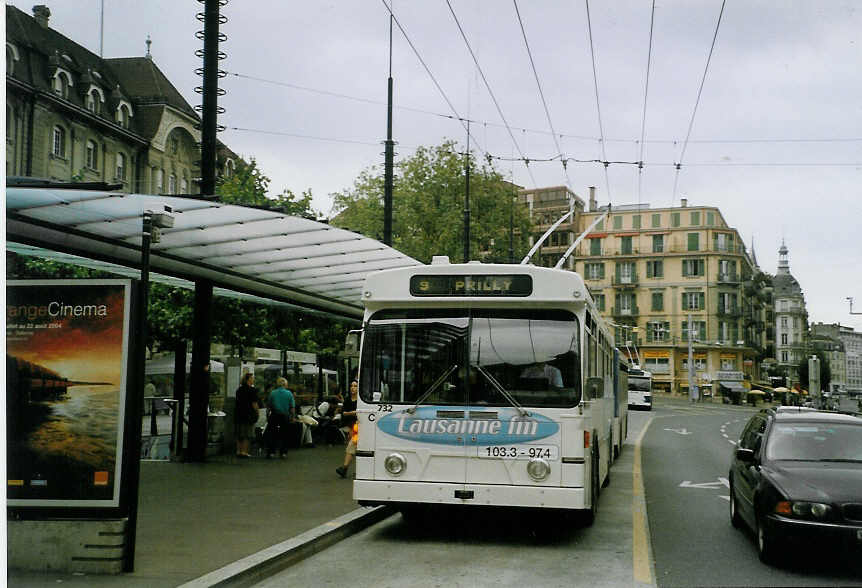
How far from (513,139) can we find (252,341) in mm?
14029

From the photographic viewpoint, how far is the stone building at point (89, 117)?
126 ft

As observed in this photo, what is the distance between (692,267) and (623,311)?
8.39 meters

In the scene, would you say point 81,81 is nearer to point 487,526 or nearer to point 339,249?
point 339,249

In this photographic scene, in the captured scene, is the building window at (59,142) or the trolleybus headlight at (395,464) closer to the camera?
the trolleybus headlight at (395,464)

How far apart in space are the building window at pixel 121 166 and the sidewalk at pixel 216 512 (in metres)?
33.8

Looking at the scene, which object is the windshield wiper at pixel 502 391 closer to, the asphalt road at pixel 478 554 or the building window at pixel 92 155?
the asphalt road at pixel 478 554

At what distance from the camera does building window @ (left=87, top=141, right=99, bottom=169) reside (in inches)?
1770

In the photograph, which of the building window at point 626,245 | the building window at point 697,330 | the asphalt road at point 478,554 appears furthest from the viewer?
the building window at point 626,245

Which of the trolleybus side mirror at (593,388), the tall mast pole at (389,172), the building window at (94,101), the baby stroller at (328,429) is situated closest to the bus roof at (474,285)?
the trolleybus side mirror at (593,388)

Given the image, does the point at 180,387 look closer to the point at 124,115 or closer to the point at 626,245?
the point at 124,115

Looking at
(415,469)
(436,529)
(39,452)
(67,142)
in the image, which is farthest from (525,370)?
(67,142)

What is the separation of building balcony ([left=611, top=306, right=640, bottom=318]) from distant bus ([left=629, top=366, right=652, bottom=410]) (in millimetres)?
33138

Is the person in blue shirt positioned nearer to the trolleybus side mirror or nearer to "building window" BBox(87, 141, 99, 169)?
the trolleybus side mirror

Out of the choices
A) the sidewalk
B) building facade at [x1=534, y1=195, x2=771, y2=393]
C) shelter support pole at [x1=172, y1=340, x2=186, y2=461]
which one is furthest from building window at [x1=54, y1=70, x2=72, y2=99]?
building facade at [x1=534, y1=195, x2=771, y2=393]
